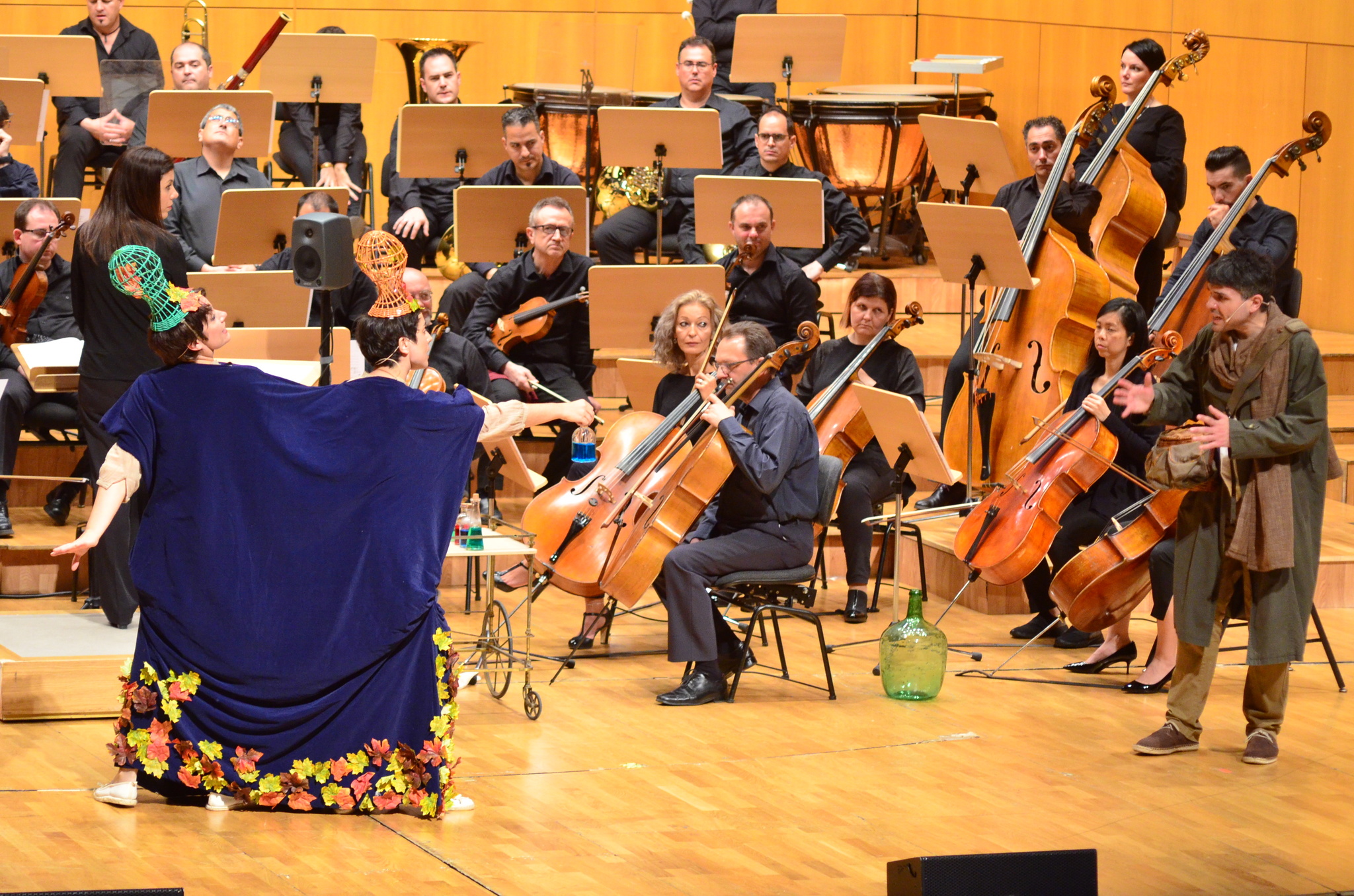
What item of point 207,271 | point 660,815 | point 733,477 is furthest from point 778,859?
point 207,271

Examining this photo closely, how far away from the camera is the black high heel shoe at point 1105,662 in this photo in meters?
5.15

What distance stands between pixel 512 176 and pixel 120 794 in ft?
11.9

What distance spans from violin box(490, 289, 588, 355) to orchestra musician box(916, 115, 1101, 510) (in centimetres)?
137

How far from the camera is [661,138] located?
659cm

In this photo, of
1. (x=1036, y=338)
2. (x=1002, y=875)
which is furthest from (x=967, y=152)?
(x=1002, y=875)

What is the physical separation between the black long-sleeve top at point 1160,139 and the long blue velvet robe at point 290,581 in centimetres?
369

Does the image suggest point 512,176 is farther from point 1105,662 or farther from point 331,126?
point 1105,662

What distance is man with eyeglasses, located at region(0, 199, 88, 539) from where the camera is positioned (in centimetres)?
559

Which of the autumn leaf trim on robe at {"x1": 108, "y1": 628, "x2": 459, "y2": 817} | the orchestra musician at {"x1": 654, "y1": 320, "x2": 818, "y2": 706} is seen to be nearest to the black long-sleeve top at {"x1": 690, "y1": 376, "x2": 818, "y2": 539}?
the orchestra musician at {"x1": 654, "y1": 320, "x2": 818, "y2": 706}

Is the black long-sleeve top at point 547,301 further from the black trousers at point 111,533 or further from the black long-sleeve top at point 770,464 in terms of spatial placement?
the black trousers at point 111,533

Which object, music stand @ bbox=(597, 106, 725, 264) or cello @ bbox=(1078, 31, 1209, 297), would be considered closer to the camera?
cello @ bbox=(1078, 31, 1209, 297)

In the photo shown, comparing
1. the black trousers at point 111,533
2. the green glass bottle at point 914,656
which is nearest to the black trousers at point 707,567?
the green glass bottle at point 914,656

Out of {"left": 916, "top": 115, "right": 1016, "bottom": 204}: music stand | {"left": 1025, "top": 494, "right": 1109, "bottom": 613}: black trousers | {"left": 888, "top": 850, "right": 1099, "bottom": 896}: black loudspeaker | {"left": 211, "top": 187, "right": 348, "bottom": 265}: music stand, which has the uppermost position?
{"left": 916, "top": 115, "right": 1016, "bottom": 204}: music stand

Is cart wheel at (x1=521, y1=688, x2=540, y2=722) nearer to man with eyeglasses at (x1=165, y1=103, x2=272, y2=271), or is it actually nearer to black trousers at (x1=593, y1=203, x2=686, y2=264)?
man with eyeglasses at (x1=165, y1=103, x2=272, y2=271)
